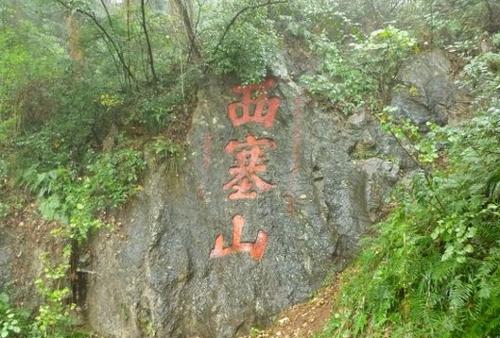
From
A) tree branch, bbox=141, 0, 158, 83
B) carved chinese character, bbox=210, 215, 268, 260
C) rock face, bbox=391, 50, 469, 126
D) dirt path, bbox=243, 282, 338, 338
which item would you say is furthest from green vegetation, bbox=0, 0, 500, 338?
carved chinese character, bbox=210, 215, 268, 260

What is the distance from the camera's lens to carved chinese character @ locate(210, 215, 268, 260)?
20.4 ft

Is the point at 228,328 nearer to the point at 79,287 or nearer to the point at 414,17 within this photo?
the point at 79,287

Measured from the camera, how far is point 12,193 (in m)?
7.48

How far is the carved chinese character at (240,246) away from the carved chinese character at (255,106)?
1731mm

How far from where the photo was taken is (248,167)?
6805mm

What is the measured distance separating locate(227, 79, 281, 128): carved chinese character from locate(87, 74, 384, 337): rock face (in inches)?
1.5

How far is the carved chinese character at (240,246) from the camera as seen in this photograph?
6207 millimetres

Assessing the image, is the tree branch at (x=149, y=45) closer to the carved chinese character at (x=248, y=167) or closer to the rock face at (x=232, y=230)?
the rock face at (x=232, y=230)

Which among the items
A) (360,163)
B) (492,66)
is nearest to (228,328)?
(360,163)

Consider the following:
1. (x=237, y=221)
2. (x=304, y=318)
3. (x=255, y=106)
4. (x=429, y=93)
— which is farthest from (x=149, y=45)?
(x=429, y=93)

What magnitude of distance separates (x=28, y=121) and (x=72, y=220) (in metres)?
2.44

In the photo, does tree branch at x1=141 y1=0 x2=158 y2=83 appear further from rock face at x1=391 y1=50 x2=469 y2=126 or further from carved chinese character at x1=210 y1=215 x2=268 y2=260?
rock face at x1=391 y1=50 x2=469 y2=126

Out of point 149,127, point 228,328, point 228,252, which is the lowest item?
point 228,328

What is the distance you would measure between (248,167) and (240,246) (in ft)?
4.14
